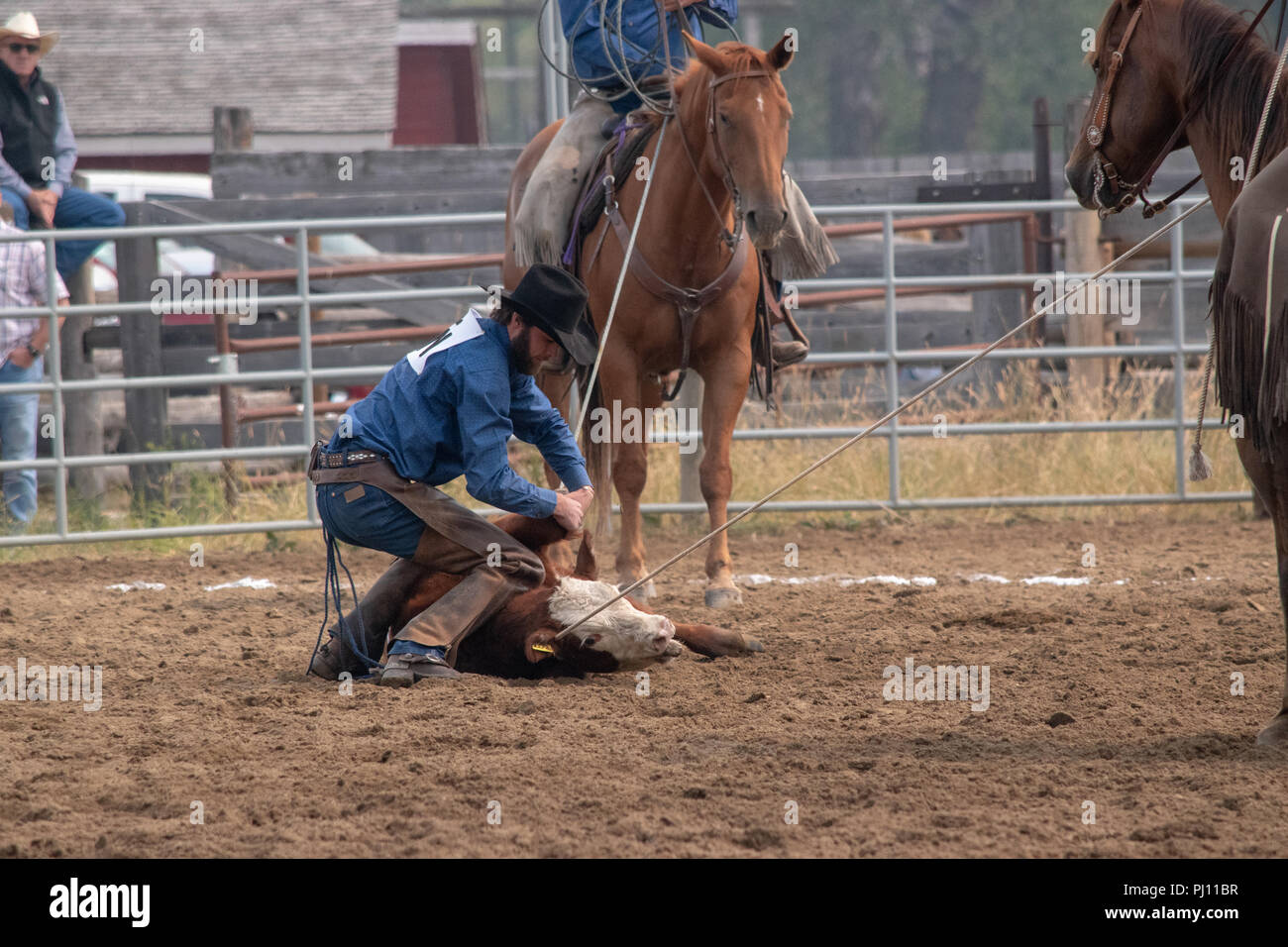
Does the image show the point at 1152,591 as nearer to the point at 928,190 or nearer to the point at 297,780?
the point at 297,780

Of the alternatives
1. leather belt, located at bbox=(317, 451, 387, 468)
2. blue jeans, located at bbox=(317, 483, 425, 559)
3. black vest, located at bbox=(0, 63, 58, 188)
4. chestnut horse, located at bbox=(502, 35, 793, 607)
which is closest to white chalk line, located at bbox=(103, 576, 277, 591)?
chestnut horse, located at bbox=(502, 35, 793, 607)

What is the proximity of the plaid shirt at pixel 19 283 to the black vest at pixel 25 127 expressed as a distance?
63 cm

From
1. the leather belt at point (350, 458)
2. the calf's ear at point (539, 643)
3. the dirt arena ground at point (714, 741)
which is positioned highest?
the leather belt at point (350, 458)

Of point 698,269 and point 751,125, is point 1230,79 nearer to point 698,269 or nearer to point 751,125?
point 751,125

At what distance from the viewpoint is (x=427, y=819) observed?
3.39 meters

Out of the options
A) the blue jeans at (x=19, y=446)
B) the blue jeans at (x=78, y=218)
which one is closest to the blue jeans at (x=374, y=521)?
the blue jeans at (x=19, y=446)

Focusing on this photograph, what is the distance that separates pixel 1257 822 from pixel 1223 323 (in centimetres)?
130

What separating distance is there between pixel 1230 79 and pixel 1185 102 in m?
0.15

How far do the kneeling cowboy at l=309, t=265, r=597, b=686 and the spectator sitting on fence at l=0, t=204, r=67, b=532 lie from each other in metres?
4.50

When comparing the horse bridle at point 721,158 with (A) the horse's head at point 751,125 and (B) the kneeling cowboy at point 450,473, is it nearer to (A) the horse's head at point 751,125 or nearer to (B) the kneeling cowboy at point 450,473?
(A) the horse's head at point 751,125

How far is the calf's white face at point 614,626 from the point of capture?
16.1 feet

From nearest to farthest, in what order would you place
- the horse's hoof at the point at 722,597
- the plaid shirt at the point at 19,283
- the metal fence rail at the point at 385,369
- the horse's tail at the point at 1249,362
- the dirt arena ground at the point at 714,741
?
the dirt arena ground at the point at 714,741, the horse's tail at the point at 1249,362, the horse's hoof at the point at 722,597, the metal fence rail at the point at 385,369, the plaid shirt at the point at 19,283

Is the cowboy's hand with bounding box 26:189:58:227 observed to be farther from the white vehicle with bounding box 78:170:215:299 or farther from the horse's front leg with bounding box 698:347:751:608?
the white vehicle with bounding box 78:170:215:299
